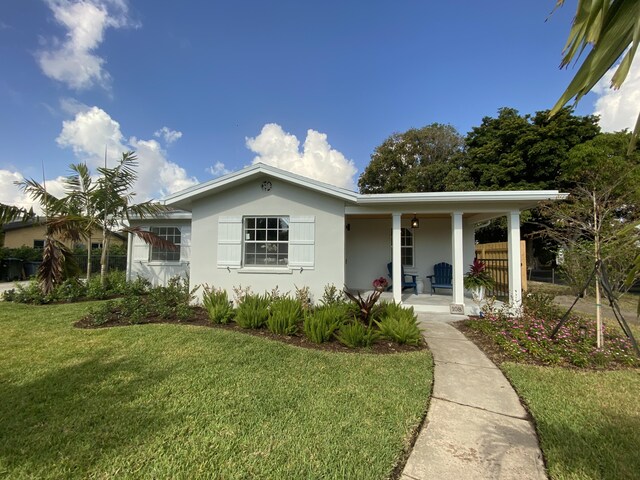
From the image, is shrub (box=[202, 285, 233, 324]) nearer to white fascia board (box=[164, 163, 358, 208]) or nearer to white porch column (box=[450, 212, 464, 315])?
white fascia board (box=[164, 163, 358, 208])

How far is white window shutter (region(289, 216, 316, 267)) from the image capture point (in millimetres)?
8148

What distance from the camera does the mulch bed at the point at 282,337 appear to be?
513 centimetres

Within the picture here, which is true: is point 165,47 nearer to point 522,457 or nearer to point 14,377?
point 14,377

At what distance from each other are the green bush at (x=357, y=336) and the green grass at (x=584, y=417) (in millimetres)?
2012

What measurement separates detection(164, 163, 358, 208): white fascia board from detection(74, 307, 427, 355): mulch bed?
316 cm

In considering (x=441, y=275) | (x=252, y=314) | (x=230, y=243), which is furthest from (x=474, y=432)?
(x=441, y=275)

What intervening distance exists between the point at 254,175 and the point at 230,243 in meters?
2.02

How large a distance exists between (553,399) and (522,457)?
1.40 m

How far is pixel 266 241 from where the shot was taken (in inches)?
339

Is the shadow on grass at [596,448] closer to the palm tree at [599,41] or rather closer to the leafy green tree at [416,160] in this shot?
the palm tree at [599,41]

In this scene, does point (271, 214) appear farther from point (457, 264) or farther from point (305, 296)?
point (457, 264)

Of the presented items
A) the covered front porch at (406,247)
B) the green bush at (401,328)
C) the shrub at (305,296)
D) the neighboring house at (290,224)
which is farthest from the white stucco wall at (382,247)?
the green bush at (401,328)

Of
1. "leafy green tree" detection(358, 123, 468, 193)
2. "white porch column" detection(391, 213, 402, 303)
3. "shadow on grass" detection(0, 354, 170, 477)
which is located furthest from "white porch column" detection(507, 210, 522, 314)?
"leafy green tree" detection(358, 123, 468, 193)

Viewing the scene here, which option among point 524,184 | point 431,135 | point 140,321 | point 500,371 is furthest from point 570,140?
point 140,321
